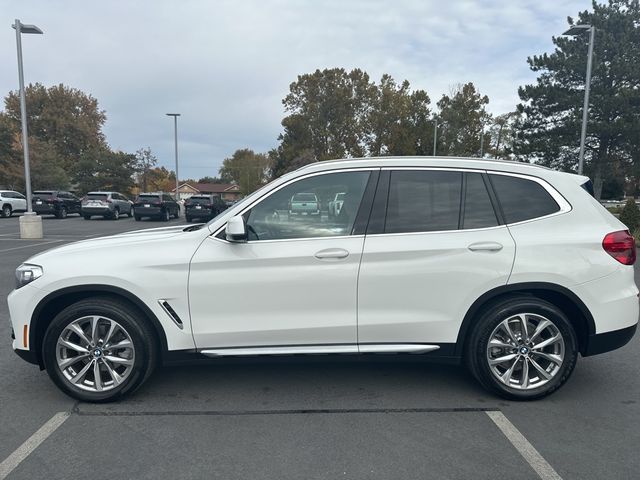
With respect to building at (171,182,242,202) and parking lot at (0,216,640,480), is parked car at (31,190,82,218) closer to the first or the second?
parking lot at (0,216,640,480)

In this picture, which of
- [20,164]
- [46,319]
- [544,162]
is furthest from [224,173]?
[46,319]

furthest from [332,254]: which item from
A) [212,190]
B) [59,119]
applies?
[212,190]

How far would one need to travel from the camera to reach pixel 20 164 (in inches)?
1754

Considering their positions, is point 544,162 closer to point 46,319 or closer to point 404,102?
point 404,102

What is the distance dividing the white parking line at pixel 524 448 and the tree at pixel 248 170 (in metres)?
74.4

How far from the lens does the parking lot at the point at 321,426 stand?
2.80 meters

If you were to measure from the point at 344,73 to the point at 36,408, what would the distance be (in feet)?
158

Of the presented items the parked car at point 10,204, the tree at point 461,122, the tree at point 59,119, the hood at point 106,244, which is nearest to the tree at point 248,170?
the tree at point 59,119

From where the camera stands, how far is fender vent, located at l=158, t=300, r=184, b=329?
347 cm

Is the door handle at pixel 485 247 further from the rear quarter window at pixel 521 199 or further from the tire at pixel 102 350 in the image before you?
the tire at pixel 102 350

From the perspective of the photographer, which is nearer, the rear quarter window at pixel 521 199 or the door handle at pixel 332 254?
the door handle at pixel 332 254

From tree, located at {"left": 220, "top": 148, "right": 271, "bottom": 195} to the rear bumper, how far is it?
7422 cm

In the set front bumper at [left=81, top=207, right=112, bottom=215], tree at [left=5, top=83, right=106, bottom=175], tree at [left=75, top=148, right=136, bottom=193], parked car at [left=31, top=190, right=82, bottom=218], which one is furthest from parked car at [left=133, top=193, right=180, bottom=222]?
tree at [left=5, top=83, right=106, bottom=175]

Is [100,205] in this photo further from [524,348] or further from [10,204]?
[524,348]
